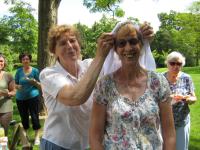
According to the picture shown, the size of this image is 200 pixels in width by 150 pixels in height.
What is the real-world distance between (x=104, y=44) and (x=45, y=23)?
7272mm

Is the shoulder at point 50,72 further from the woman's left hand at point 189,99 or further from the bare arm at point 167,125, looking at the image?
the woman's left hand at point 189,99

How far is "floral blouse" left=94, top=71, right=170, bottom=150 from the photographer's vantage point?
253 cm

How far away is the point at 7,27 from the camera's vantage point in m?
59.0

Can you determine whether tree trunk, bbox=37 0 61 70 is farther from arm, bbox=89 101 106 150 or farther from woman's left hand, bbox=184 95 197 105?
arm, bbox=89 101 106 150

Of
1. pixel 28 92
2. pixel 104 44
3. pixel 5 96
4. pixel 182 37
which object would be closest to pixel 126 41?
pixel 104 44

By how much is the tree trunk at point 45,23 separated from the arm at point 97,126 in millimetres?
7100

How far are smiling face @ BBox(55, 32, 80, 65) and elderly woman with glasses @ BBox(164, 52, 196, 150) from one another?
2.62 meters

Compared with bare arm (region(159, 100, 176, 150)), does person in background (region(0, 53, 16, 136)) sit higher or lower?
lower

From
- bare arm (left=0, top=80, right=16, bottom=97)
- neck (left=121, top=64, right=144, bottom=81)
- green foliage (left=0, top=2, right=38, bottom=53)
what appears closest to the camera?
neck (left=121, top=64, right=144, bottom=81)

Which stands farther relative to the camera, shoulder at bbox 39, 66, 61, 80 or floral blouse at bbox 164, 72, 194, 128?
floral blouse at bbox 164, 72, 194, 128

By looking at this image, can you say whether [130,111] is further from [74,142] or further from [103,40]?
[74,142]

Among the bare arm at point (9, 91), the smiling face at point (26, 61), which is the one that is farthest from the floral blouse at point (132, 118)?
the smiling face at point (26, 61)

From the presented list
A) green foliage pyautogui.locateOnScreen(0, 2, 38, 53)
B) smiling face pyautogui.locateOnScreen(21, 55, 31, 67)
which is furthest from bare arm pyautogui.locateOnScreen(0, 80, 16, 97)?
green foliage pyautogui.locateOnScreen(0, 2, 38, 53)

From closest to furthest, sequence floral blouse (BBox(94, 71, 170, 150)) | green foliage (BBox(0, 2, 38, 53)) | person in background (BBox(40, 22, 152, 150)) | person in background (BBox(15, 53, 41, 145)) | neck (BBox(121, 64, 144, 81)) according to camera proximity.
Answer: floral blouse (BBox(94, 71, 170, 150)) → neck (BBox(121, 64, 144, 81)) → person in background (BBox(40, 22, 152, 150)) → person in background (BBox(15, 53, 41, 145)) → green foliage (BBox(0, 2, 38, 53))
